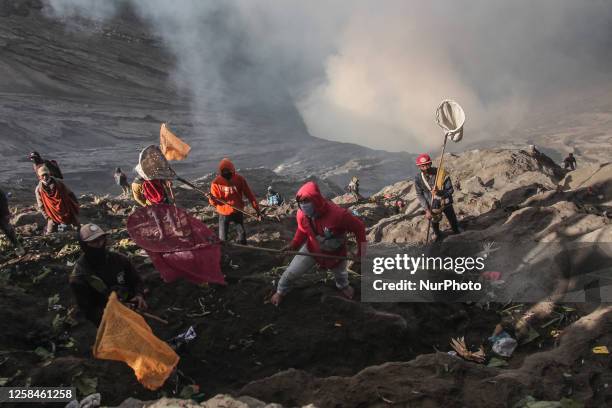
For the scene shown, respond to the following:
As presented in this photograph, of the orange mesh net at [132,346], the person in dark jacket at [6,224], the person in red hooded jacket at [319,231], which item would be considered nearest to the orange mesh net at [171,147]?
the person in dark jacket at [6,224]

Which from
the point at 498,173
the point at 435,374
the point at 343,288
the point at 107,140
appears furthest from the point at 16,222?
the point at 107,140

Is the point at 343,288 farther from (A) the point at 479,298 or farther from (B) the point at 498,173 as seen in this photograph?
(B) the point at 498,173

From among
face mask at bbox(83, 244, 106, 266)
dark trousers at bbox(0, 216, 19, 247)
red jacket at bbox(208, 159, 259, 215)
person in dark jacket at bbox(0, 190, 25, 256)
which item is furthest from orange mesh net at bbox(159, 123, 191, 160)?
face mask at bbox(83, 244, 106, 266)

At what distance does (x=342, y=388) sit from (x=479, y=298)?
7.67ft

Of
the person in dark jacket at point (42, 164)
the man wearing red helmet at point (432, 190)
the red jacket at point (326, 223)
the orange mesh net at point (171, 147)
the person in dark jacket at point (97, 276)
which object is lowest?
the person in dark jacket at point (97, 276)

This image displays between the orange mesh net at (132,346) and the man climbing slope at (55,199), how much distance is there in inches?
163

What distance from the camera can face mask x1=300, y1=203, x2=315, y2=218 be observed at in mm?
3947

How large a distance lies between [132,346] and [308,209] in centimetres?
196

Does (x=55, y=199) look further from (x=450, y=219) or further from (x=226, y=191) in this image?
(x=450, y=219)

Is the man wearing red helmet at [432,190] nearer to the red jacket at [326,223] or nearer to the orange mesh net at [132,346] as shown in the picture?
the red jacket at [326,223]

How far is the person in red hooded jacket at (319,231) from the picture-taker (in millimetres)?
3969

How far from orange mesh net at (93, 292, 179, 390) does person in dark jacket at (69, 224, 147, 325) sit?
1.66 ft

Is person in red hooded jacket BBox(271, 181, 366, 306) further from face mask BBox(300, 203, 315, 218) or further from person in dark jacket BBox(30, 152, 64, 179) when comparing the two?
person in dark jacket BBox(30, 152, 64, 179)

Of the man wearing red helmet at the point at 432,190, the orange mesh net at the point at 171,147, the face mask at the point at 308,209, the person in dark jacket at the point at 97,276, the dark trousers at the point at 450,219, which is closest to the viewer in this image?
the person in dark jacket at the point at 97,276
